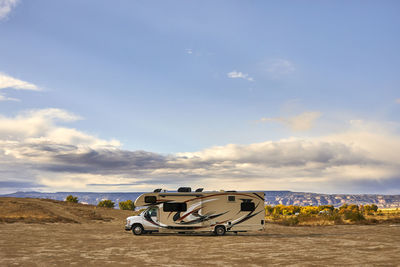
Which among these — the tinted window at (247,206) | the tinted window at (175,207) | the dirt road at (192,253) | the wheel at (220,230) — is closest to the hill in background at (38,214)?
the tinted window at (175,207)

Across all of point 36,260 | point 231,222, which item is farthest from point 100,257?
point 231,222

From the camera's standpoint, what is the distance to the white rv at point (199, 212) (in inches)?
928

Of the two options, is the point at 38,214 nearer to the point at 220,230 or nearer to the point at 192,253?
the point at 220,230

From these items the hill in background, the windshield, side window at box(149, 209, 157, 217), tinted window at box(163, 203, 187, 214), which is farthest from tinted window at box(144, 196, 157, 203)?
the hill in background

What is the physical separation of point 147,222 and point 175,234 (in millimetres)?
2453

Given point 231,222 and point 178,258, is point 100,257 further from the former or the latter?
point 231,222

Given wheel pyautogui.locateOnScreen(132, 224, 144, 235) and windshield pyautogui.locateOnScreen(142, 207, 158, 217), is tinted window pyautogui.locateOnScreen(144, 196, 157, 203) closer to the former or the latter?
windshield pyautogui.locateOnScreen(142, 207, 158, 217)

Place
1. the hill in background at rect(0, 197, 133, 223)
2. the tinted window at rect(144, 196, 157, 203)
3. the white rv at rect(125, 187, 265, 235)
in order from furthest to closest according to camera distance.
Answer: the hill in background at rect(0, 197, 133, 223), the tinted window at rect(144, 196, 157, 203), the white rv at rect(125, 187, 265, 235)

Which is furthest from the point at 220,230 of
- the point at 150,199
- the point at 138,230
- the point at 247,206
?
the point at 138,230

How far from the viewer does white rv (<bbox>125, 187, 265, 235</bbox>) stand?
23.6m

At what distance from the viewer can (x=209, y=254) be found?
15.6 meters

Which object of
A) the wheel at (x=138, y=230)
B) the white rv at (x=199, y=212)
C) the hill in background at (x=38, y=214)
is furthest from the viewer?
the hill in background at (x=38, y=214)

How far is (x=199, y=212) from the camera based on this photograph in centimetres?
2359

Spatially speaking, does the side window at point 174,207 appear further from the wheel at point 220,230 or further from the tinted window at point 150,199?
the wheel at point 220,230
